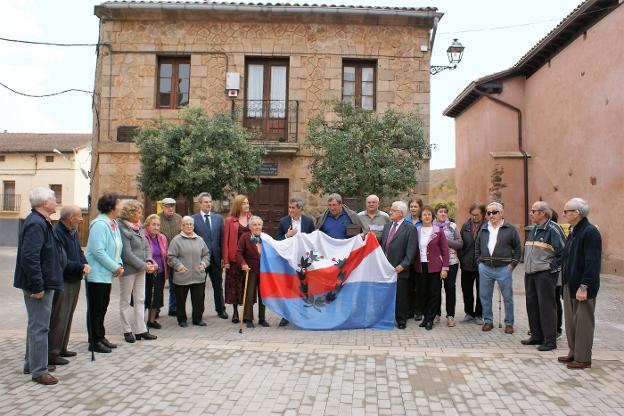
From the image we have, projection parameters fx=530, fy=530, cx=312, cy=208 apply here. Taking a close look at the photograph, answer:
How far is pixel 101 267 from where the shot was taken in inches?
235

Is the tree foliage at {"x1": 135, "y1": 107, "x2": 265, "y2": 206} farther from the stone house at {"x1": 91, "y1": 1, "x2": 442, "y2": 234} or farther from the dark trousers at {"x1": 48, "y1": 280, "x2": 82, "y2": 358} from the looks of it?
the dark trousers at {"x1": 48, "y1": 280, "x2": 82, "y2": 358}

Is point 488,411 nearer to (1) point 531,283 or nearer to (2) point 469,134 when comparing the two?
(1) point 531,283

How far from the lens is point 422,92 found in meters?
16.1

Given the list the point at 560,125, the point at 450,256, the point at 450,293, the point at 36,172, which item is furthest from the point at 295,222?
the point at 36,172

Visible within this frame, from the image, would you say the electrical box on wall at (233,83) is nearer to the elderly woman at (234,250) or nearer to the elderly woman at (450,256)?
the elderly woman at (234,250)

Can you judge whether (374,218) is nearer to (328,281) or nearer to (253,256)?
(328,281)

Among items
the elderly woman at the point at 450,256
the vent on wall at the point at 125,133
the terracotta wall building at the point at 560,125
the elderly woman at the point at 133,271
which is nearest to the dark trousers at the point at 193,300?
the elderly woman at the point at 133,271

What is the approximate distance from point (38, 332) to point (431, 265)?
5.07 meters

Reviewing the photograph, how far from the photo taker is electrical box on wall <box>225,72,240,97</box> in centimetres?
1605

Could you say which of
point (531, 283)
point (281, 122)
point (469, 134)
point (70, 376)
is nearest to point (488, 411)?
point (531, 283)

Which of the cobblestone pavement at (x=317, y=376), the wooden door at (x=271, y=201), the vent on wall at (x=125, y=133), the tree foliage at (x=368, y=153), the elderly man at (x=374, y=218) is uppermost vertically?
the vent on wall at (x=125, y=133)

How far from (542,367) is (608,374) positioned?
0.61 meters

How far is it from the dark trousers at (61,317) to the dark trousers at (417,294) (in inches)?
185

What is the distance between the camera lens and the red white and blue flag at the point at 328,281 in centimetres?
748
